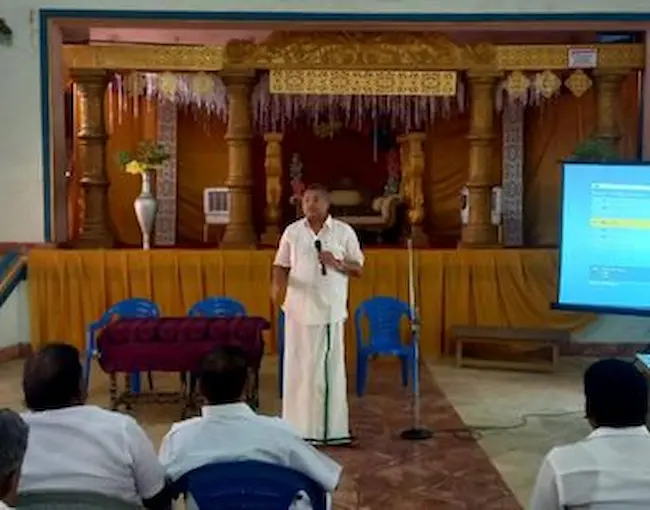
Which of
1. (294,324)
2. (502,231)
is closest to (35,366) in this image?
(294,324)

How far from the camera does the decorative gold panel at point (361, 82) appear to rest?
8906 millimetres

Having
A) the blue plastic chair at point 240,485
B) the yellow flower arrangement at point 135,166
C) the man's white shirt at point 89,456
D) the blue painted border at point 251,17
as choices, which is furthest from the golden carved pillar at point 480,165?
the man's white shirt at point 89,456

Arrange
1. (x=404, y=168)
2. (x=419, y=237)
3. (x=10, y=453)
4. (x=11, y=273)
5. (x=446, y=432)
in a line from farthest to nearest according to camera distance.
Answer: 1. (x=404, y=168)
2. (x=419, y=237)
3. (x=11, y=273)
4. (x=446, y=432)
5. (x=10, y=453)

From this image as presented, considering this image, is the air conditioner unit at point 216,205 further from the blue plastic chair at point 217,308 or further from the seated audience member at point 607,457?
the seated audience member at point 607,457

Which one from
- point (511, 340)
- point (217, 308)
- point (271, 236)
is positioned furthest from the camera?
point (271, 236)

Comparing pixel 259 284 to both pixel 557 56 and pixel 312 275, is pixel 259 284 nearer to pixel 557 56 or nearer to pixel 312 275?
pixel 312 275

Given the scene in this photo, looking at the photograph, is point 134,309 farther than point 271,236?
No

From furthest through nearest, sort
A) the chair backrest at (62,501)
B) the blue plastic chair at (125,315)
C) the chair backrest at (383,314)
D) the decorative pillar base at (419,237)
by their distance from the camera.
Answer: the decorative pillar base at (419,237), the chair backrest at (383,314), the blue plastic chair at (125,315), the chair backrest at (62,501)

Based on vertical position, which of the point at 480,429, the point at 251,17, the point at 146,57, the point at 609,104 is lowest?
the point at 480,429

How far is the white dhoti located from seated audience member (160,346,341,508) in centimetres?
260

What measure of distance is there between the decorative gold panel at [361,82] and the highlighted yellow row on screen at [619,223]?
3.10 m

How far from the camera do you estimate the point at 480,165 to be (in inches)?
358

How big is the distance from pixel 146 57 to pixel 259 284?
207cm

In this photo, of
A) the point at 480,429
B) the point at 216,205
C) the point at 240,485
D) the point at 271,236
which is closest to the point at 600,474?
the point at 240,485
